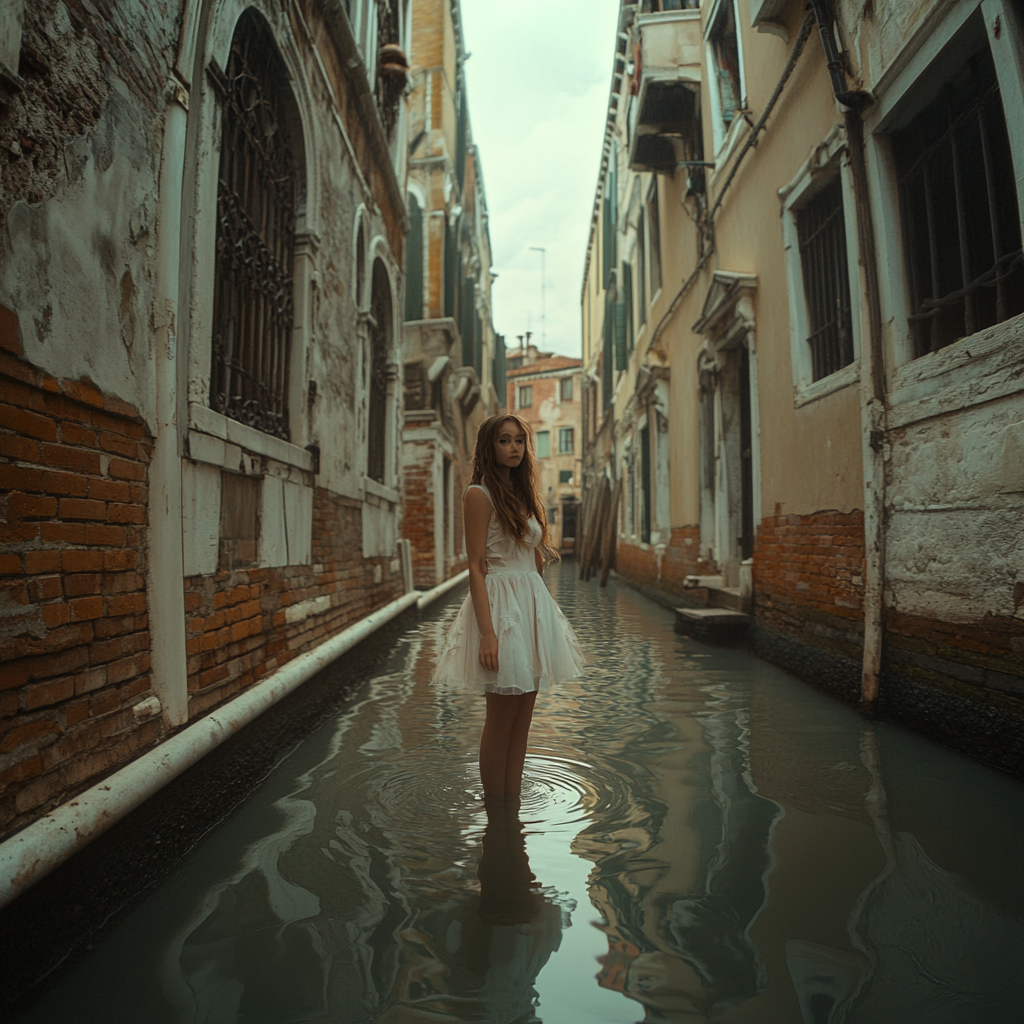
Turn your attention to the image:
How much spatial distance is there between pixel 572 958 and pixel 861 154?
3.80 meters

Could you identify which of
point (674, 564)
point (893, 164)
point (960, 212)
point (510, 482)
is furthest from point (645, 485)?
point (510, 482)

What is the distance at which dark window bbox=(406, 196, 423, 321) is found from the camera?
10312 millimetres

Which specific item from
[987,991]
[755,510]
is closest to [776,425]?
[755,510]

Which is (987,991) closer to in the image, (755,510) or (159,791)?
(159,791)

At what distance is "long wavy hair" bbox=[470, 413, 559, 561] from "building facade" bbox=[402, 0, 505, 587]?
6.94 metres

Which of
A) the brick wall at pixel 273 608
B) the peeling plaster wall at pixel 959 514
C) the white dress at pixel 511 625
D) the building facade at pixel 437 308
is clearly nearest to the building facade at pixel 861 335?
the peeling plaster wall at pixel 959 514

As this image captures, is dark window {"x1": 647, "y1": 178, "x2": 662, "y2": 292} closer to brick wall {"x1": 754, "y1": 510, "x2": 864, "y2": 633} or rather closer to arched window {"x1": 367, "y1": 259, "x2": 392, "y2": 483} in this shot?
arched window {"x1": 367, "y1": 259, "x2": 392, "y2": 483}

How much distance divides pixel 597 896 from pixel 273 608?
211cm

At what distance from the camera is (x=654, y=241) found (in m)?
9.88

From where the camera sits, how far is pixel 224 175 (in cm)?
322

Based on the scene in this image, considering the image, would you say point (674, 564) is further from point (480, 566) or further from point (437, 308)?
point (480, 566)

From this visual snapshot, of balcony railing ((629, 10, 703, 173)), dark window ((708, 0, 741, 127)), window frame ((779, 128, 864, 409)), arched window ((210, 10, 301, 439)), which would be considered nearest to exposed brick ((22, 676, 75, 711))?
arched window ((210, 10, 301, 439))

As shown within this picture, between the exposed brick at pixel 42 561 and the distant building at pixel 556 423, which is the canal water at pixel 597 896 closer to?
the exposed brick at pixel 42 561

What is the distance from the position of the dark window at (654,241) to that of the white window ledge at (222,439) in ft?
23.6
